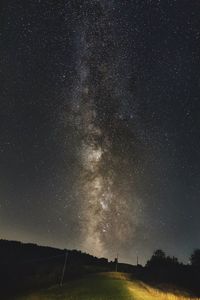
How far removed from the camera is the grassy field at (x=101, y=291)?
39.1 metres

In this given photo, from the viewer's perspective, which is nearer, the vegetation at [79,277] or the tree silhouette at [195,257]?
the vegetation at [79,277]

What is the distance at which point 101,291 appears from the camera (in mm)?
40531

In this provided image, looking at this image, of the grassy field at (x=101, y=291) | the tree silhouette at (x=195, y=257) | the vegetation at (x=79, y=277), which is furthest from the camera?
the tree silhouette at (x=195, y=257)

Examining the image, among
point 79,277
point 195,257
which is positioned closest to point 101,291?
point 79,277

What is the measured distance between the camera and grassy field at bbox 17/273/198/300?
39.1m

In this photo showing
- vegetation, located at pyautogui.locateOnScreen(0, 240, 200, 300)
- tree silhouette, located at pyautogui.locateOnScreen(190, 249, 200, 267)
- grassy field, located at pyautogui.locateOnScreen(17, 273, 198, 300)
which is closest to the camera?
grassy field, located at pyautogui.locateOnScreen(17, 273, 198, 300)

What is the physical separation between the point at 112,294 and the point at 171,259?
5426 centimetres

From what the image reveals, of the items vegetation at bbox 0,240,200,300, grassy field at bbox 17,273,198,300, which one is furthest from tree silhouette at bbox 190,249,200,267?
grassy field at bbox 17,273,198,300

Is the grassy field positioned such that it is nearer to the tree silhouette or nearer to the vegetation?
the vegetation

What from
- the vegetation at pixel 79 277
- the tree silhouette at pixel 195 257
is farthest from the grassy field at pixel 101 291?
the tree silhouette at pixel 195 257

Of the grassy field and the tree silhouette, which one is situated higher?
the tree silhouette

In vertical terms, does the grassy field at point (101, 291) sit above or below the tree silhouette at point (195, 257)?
below

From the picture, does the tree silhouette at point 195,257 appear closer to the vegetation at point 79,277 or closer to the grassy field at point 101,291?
the vegetation at point 79,277

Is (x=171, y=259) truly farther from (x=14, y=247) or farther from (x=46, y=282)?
(x=46, y=282)
